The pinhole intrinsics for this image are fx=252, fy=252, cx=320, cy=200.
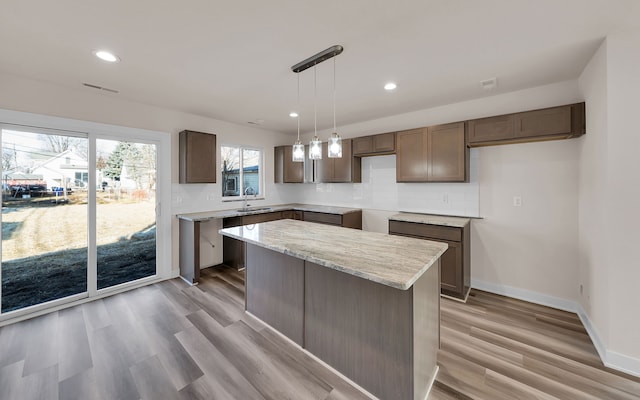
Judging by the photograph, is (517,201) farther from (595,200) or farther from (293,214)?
(293,214)

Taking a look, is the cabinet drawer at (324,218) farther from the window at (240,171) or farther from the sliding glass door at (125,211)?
the sliding glass door at (125,211)

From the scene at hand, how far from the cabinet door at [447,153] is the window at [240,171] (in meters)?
3.25

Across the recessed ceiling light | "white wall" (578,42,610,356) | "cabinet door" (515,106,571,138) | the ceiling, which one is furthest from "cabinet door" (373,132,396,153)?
the recessed ceiling light

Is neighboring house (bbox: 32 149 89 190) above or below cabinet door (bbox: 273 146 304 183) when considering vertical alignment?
below

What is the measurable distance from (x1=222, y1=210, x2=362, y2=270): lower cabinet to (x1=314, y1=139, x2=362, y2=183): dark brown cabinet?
0.65 m

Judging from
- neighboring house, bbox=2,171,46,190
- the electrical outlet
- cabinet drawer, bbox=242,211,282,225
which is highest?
neighboring house, bbox=2,171,46,190

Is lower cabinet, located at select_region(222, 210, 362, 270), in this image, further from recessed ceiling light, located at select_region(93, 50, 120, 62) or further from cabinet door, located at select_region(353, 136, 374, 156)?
recessed ceiling light, located at select_region(93, 50, 120, 62)

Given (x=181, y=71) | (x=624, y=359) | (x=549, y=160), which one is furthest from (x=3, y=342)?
(x=549, y=160)

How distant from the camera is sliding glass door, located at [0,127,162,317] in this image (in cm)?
273

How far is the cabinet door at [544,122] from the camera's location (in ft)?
8.40

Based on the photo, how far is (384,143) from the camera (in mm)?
3916

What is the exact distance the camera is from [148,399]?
1685mm

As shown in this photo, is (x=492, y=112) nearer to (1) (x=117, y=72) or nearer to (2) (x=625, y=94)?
(2) (x=625, y=94)

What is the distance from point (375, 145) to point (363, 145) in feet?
0.75
